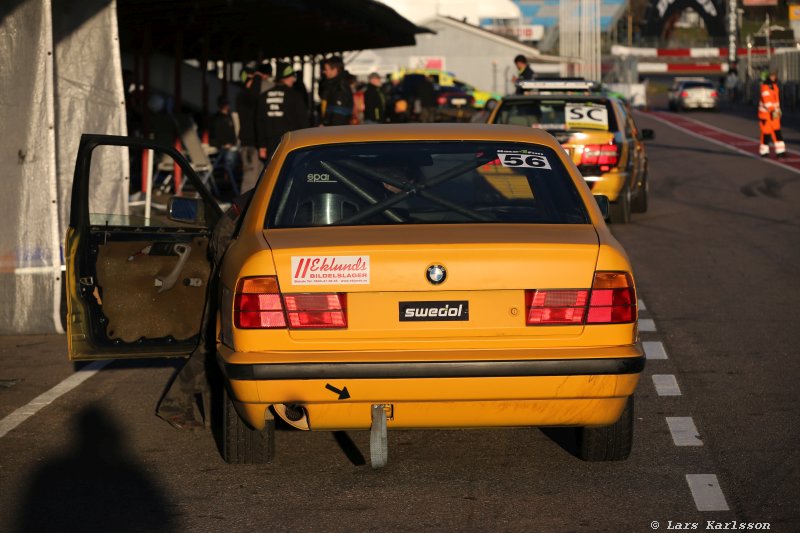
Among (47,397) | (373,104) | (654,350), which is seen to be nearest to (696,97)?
(373,104)

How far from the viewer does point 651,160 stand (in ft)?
97.6

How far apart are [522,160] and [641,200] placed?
1186 cm

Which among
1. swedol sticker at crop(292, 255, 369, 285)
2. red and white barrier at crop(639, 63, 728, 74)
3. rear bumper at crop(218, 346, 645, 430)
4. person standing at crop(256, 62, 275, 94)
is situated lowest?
rear bumper at crop(218, 346, 645, 430)

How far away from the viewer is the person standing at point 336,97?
18875mm

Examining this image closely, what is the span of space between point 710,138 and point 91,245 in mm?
34205

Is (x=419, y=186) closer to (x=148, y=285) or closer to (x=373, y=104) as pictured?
(x=148, y=285)

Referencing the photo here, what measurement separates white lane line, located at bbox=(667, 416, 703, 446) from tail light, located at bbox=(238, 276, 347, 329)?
1934mm

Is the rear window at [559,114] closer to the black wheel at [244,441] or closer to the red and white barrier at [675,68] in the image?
the black wheel at [244,441]

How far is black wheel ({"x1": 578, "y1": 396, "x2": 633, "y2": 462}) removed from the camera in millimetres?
6160

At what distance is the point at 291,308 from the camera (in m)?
5.66

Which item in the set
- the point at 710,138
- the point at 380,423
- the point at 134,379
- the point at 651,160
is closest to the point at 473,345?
the point at 380,423

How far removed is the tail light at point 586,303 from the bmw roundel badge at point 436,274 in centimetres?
34

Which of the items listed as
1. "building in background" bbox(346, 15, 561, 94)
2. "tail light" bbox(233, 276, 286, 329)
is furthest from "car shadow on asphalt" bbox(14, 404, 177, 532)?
"building in background" bbox(346, 15, 561, 94)

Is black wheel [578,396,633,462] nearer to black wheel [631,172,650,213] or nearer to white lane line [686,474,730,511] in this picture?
white lane line [686,474,730,511]
